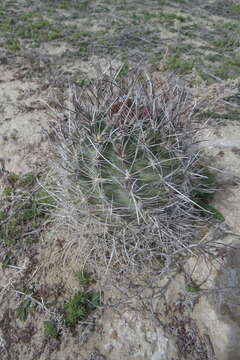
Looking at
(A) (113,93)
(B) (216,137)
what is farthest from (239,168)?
(A) (113,93)

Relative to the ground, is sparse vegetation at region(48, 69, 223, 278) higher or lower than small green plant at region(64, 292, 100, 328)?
higher

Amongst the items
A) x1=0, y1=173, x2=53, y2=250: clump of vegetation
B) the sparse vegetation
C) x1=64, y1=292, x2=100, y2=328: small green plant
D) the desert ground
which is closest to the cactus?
the sparse vegetation

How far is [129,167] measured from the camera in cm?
199

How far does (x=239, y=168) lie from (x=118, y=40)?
4.24 metres

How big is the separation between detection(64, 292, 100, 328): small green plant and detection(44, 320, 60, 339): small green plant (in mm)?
89

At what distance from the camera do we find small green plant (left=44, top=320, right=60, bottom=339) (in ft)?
7.14

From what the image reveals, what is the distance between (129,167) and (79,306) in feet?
3.77

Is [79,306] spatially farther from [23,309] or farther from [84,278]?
[23,309]

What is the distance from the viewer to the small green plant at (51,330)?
7.14 ft

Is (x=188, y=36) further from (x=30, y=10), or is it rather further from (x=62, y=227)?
(x=62, y=227)

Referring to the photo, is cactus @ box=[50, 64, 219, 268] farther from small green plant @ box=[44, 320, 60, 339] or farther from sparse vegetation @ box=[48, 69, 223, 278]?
small green plant @ box=[44, 320, 60, 339]

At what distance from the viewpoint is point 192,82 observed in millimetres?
4758

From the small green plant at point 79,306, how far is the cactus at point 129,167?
1.09 feet

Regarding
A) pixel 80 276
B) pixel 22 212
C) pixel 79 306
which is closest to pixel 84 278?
pixel 80 276
